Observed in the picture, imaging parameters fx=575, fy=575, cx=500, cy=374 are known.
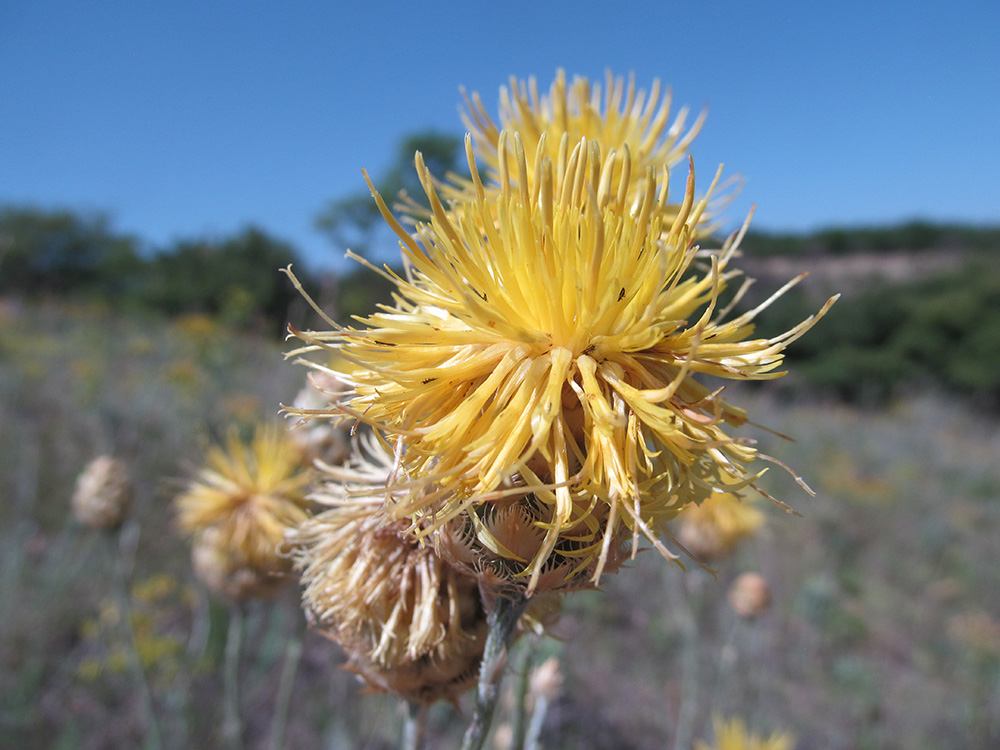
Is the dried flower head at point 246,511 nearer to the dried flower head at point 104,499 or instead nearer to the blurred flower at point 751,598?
the dried flower head at point 104,499

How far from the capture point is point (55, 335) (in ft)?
36.4

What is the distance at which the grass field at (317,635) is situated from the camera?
4.20m

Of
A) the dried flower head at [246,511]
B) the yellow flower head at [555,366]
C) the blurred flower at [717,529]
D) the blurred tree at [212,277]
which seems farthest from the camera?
the blurred tree at [212,277]

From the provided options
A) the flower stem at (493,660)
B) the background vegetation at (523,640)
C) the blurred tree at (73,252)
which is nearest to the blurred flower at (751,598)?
the background vegetation at (523,640)

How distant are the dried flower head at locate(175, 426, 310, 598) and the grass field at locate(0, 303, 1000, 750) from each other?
0.17 meters

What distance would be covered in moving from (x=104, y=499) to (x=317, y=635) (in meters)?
3.03

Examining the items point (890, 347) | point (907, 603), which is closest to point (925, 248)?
point (890, 347)

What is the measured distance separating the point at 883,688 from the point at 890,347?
2105cm

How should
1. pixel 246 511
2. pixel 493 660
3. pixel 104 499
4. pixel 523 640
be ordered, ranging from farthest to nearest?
pixel 104 499 < pixel 246 511 < pixel 523 640 < pixel 493 660

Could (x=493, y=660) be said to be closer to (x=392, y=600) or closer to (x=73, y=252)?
Result: (x=392, y=600)

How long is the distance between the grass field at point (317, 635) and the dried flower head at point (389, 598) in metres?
0.35

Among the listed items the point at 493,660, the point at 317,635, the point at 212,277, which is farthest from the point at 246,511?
the point at 212,277

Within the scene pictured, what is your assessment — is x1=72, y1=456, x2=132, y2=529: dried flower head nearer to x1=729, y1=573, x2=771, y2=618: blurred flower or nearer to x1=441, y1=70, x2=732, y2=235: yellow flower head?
x1=441, y1=70, x2=732, y2=235: yellow flower head

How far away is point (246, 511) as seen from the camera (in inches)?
88.4
